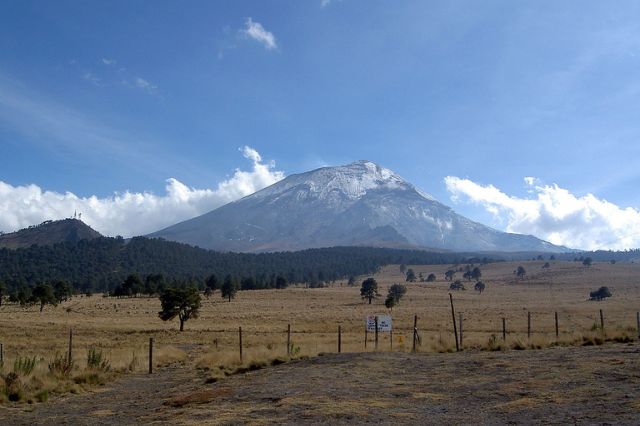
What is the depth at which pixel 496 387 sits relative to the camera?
13.9 m

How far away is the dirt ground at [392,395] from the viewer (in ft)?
36.8

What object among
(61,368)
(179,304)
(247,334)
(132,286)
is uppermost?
(61,368)

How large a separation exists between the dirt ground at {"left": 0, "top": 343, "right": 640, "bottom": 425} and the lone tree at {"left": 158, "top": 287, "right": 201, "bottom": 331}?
34.3 meters

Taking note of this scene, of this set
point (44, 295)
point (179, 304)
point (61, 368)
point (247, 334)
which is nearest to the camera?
point (61, 368)

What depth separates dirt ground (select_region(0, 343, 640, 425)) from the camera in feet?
36.8

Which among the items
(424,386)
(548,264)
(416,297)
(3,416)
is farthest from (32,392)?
(548,264)

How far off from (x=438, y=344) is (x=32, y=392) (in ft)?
55.0

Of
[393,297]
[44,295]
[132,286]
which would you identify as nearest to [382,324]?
[393,297]

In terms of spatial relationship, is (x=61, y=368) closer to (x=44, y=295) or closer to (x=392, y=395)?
(x=392, y=395)

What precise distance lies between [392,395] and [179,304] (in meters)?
44.4

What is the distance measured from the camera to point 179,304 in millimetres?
54844

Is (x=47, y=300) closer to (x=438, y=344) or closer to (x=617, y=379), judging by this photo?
(x=438, y=344)

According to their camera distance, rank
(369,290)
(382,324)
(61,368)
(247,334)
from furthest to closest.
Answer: (369,290)
(247,334)
(382,324)
(61,368)

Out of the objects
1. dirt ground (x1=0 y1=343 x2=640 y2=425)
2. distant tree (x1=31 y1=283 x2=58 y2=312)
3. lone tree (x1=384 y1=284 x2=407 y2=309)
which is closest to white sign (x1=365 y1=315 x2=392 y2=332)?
dirt ground (x1=0 y1=343 x2=640 y2=425)
